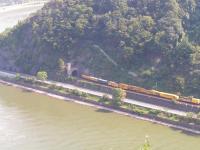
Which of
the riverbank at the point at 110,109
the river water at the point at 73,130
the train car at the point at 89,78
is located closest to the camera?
the river water at the point at 73,130

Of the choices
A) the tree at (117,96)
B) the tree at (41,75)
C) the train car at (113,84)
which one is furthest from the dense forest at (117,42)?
the tree at (117,96)

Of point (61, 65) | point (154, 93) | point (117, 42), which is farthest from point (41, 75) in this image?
point (154, 93)

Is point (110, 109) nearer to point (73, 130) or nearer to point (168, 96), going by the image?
point (168, 96)

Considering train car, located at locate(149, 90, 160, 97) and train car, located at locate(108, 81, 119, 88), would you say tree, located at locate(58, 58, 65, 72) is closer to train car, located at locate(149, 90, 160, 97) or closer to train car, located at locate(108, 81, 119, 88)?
train car, located at locate(108, 81, 119, 88)

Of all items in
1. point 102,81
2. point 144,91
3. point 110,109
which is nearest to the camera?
point 110,109

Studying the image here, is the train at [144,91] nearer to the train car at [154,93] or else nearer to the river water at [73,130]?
the train car at [154,93]

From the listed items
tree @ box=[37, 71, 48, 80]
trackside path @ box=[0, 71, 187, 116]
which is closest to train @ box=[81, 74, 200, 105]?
trackside path @ box=[0, 71, 187, 116]

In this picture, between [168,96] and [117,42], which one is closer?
[168,96]
